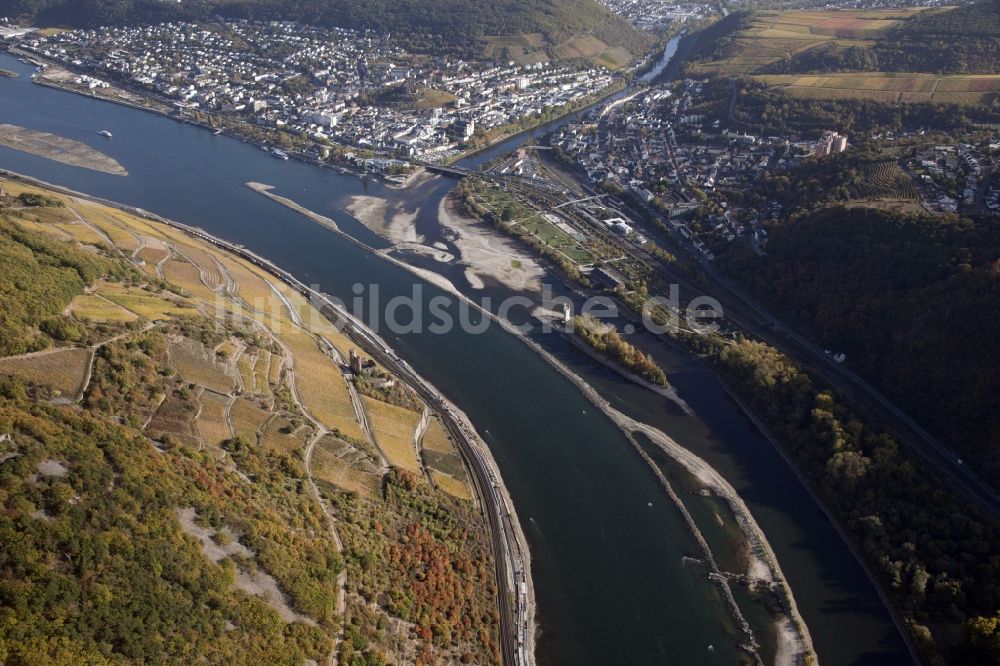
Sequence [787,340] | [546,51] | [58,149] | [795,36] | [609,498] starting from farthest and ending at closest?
[546,51], [795,36], [58,149], [787,340], [609,498]

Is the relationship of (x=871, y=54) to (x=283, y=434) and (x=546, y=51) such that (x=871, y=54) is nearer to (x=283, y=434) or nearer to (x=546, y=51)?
(x=546, y=51)

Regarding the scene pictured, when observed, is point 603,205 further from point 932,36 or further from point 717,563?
point 932,36

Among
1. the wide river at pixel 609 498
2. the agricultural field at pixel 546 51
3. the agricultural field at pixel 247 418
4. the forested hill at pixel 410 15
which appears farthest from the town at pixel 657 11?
the agricultural field at pixel 247 418

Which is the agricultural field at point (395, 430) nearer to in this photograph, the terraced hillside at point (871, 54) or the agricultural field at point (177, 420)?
the agricultural field at point (177, 420)

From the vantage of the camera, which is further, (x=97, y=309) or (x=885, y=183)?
(x=885, y=183)

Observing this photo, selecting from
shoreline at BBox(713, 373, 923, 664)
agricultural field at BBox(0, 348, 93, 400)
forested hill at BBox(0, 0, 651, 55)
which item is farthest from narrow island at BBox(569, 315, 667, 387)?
forested hill at BBox(0, 0, 651, 55)

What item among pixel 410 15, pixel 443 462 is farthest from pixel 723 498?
pixel 410 15
